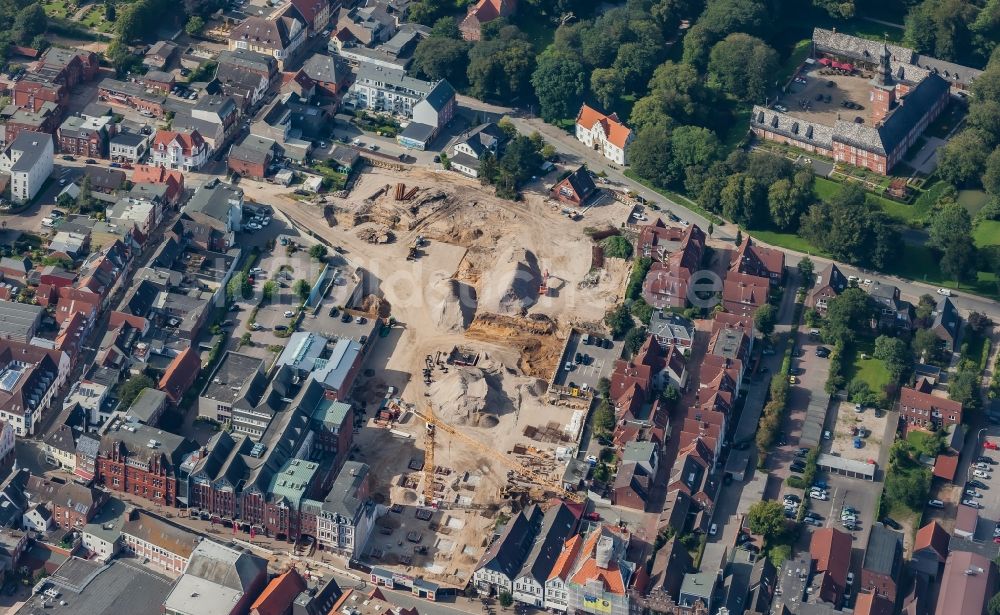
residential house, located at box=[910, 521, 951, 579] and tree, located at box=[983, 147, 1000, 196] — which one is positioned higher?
tree, located at box=[983, 147, 1000, 196]

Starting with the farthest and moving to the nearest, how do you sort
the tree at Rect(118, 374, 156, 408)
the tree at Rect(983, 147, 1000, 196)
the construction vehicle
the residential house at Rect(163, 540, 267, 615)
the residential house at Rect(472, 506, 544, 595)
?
the tree at Rect(983, 147, 1000, 196)
the tree at Rect(118, 374, 156, 408)
the construction vehicle
the residential house at Rect(472, 506, 544, 595)
the residential house at Rect(163, 540, 267, 615)

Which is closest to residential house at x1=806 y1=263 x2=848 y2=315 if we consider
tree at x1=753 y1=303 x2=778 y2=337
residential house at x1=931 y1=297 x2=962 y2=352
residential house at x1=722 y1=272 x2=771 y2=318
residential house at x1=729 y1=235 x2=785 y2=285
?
residential house at x1=729 y1=235 x2=785 y2=285

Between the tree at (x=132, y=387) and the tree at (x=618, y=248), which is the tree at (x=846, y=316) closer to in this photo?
the tree at (x=618, y=248)

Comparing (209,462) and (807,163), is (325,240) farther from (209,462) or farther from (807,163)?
(807,163)

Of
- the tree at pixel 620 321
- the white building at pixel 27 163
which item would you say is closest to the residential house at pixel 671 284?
the tree at pixel 620 321

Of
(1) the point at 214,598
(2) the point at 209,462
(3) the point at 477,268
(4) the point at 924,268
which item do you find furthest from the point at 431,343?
(4) the point at 924,268

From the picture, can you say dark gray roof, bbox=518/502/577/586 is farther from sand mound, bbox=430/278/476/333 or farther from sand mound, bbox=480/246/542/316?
sand mound, bbox=480/246/542/316
